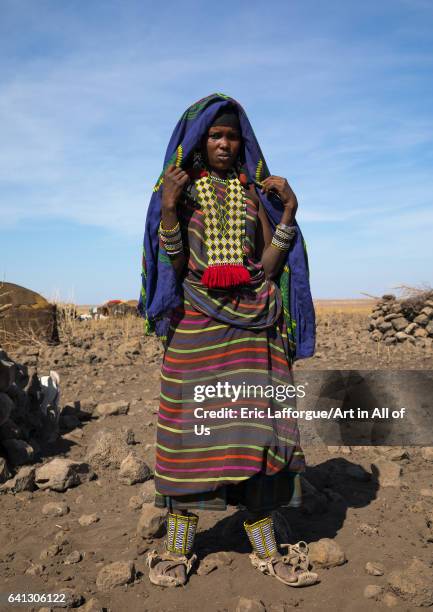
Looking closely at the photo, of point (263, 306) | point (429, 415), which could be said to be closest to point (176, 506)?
point (263, 306)

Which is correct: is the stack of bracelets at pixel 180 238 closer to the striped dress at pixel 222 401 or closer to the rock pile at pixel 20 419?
the striped dress at pixel 222 401

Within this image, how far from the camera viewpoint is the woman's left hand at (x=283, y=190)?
2836 mm

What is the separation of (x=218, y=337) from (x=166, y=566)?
3.68 feet

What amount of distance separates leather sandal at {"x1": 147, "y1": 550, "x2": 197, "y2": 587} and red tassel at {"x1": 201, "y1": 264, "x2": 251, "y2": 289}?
132cm

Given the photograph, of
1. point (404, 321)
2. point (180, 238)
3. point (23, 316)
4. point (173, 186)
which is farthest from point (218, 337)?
point (404, 321)

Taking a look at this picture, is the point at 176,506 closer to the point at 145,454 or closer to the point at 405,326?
the point at 145,454

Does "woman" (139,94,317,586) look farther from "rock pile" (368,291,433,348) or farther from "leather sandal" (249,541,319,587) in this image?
"rock pile" (368,291,433,348)

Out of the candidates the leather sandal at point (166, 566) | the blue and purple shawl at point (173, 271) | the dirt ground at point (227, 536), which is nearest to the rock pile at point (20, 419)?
A: the dirt ground at point (227, 536)

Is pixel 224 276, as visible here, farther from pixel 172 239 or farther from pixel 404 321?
pixel 404 321

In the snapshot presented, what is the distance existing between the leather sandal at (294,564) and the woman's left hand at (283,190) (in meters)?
1.64

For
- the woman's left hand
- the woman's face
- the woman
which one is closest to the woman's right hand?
the woman

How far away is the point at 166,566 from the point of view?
9.20 feet

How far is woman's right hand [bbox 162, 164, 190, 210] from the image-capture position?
2637mm

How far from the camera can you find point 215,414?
2.71m
